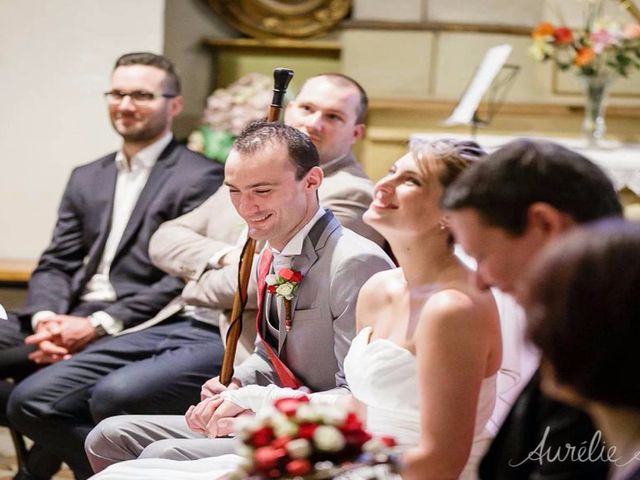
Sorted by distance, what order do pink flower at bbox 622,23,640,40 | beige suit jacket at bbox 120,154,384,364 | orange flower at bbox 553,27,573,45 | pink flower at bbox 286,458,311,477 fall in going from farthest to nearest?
orange flower at bbox 553,27,573,45, pink flower at bbox 622,23,640,40, beige suit jacket at bbox 120,154,384,364, pink flower at bbox 286,458,311,477

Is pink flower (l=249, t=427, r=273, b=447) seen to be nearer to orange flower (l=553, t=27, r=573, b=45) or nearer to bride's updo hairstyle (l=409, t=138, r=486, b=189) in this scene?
bride's updo hairstyle (l=409, t=138, r=486, b=189)

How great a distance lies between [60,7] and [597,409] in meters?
5.10

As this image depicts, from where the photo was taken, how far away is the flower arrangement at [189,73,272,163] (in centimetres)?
639

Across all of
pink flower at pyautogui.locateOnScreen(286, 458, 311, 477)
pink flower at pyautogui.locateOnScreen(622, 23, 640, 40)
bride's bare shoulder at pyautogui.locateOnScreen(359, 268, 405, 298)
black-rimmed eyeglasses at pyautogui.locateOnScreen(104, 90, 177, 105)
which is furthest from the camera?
pink flower at pyautogui.locateOnScreen(622, 23, 640, 40)

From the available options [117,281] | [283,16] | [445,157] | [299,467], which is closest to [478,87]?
[283,16]

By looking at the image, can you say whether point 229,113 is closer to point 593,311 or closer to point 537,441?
point 537,441

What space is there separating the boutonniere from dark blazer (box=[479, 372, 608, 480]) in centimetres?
113

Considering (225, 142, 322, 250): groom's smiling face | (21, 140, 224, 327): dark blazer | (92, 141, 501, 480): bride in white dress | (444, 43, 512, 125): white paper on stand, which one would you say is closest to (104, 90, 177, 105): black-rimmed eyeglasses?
(21, 140, 224, 327): dark blazer

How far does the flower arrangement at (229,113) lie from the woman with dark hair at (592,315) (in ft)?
16.5

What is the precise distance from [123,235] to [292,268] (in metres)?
1.63

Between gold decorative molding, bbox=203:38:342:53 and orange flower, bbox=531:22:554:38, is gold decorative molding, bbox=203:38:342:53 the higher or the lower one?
the lower one

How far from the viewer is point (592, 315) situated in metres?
1.36

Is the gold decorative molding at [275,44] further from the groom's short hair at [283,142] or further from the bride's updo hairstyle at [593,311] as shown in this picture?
the bride's updo hairstyle at [593,311]

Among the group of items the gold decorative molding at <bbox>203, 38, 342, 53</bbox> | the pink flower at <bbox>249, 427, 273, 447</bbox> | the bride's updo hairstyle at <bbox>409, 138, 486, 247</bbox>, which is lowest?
the pink flower at <bbox>249, 427, 273, 447</bbox>
